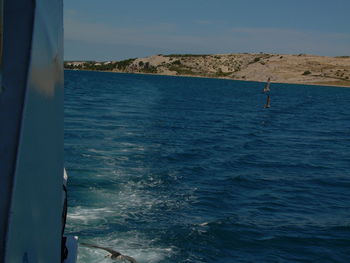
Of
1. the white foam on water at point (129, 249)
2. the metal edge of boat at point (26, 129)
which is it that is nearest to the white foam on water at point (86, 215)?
the white foam on water at point (129, 249)

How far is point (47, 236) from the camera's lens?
10.3 feet

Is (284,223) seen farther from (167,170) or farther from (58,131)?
(58,131)

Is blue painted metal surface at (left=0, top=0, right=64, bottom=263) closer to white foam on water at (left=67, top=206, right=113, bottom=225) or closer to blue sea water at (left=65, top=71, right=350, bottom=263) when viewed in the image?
blue sea water at (left=65, top=71, right=350, bottom=263)

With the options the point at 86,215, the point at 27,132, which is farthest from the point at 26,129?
the point at 86,215

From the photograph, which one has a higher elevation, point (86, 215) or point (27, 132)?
point (27, 132)

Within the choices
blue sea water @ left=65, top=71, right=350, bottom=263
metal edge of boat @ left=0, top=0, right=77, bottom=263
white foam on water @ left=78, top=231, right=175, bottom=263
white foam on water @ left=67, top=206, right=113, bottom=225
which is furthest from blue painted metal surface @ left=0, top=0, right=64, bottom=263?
white foam on water @ left=67, top=206, right=113, bottom=225

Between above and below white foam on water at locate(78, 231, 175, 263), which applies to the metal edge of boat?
above

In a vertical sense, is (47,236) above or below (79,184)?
above

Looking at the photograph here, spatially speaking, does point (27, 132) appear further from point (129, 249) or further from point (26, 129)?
point (129, 249)

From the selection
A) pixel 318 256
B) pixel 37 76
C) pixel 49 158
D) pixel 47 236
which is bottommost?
pixel 318 256

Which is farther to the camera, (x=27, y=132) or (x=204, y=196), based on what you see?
(x=204, y=196)

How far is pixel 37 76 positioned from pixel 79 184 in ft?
61.9

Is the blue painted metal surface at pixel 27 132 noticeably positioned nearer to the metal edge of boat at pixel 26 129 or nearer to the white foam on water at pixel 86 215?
the metal edge of boat at pixel 26 129

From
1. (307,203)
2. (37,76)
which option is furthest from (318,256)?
(37,76)
